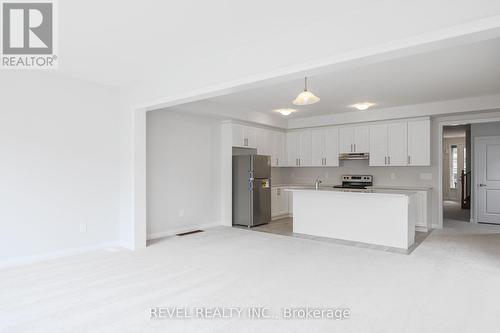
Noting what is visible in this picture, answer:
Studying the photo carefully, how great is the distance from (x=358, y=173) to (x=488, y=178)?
2837 millimetres

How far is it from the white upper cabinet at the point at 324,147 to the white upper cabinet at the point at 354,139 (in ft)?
0.55

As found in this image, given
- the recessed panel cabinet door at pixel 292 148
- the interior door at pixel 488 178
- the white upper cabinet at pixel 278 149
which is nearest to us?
the interior door at pixel 488 178

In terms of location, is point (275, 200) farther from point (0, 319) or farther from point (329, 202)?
point (0, 319)

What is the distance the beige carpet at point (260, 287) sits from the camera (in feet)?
8.07

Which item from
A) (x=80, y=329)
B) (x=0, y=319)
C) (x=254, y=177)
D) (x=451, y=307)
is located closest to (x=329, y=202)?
(x=254, y=177)

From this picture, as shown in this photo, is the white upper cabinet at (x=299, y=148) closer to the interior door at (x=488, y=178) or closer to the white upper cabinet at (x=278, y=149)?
the white upper cabinet at (x=278, y=149)

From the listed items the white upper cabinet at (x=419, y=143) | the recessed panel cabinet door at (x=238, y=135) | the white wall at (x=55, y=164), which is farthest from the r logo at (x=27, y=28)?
the white upper cabinet at (x=419, y=143)

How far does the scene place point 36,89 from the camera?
4148 millimetres

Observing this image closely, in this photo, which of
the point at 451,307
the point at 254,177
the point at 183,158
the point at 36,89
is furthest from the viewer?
the point at 254,177

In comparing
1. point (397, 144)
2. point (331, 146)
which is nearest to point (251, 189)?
point (331, 146)

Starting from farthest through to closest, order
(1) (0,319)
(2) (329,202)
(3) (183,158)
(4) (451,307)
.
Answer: (3) (183,158), (2) (329,202), (4) (451,307), (1) (0,319)

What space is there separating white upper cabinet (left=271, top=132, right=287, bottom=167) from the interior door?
14.8 ft

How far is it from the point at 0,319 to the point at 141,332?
124cm

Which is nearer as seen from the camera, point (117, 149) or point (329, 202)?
point (117, 149)
